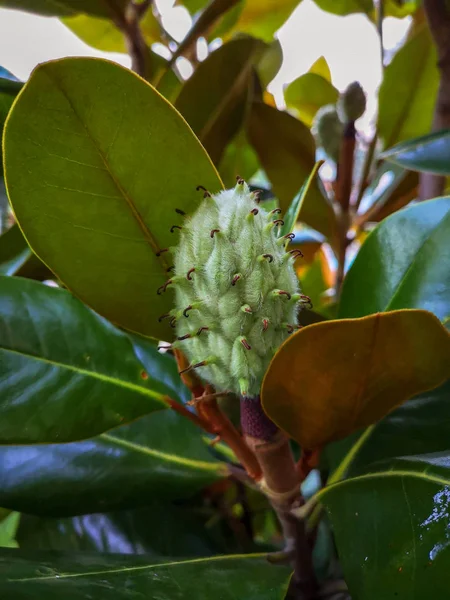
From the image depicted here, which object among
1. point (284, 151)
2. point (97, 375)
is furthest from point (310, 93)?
point (97, 375)

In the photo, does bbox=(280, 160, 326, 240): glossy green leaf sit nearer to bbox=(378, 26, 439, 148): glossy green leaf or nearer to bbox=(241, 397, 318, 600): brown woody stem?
bbox=(241, 397, 318, 600): brown woody stem

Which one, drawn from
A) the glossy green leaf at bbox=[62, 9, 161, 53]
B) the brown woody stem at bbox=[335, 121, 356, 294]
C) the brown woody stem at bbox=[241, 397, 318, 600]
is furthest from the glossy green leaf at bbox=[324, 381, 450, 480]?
the glossy green leaf at bbox=[62, 9, 161, 53]

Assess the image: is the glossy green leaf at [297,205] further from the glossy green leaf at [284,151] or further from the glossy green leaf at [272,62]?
the glossy green leaf at [272,62]

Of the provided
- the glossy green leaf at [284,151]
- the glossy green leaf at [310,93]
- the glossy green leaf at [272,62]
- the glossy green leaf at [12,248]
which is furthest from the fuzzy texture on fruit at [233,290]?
the glossy green leaf at [310,93]

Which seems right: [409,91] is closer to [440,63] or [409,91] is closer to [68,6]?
[440,63]

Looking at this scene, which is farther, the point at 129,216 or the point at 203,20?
the point at 203,20

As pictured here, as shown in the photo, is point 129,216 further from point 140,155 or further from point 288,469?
point 288,469

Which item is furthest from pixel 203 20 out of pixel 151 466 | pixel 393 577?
pixel 393 577
